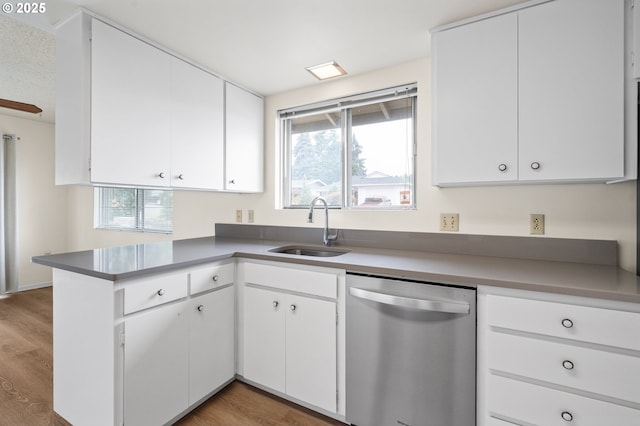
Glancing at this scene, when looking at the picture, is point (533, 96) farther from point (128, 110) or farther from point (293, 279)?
point (128, 110)

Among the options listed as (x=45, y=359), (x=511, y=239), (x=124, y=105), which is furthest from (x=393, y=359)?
(x=45, y=359)

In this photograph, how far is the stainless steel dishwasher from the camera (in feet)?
4.46

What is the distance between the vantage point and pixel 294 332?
181cm

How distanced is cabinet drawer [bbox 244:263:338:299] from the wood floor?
713 millimetres

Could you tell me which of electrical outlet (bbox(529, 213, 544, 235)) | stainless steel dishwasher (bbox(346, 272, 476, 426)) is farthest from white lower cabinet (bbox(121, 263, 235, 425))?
electrical outlet (bbox(529, 213, 544, 235))

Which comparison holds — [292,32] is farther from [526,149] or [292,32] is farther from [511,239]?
[511,239]

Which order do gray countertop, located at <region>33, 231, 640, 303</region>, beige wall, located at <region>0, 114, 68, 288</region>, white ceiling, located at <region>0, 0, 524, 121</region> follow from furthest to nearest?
beige wall, located at <region>0, 114, 68, 288</region> < white ceiling, located at <region>0, 0, 524, 121</region> < gray countertop, located at <region>33, 231, 640, 303</region>

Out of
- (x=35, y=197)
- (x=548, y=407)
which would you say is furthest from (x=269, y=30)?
(x=35, y=197)

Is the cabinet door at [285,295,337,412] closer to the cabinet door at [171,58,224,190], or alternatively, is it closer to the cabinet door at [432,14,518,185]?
the cabinet door at [432,14,518,185]

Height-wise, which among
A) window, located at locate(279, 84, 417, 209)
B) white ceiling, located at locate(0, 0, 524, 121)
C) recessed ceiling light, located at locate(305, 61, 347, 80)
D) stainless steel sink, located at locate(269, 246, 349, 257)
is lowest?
stainless steel sink, located at locate(269, 246, 349, 257)

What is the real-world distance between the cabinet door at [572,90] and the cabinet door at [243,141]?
195 centimetres

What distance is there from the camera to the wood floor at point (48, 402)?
172 cm

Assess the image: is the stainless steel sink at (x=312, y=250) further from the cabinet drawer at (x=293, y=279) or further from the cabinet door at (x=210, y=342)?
the cabinet door at (x=210, y=342)

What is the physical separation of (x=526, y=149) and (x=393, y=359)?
4.06 ft
